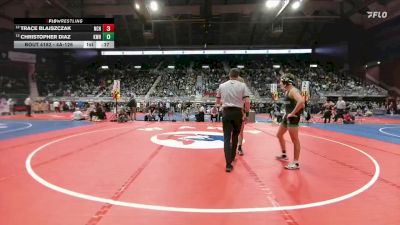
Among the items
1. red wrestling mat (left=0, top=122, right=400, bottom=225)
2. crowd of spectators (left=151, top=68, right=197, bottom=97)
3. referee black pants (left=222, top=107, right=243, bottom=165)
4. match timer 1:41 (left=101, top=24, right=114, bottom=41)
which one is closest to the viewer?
red wrestling mat (left=0, top=122, right=400, bottom=225)

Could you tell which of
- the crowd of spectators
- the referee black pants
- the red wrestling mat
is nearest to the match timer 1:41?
the red wrestling mat

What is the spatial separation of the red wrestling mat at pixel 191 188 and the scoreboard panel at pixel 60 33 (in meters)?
7.78

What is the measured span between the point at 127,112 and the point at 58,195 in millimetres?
15063

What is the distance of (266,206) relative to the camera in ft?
11.4

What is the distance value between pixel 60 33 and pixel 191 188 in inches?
471

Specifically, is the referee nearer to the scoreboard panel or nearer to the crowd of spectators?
the scoreboard panel

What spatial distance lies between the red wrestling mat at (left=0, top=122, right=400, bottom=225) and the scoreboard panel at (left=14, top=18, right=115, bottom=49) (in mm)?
7783

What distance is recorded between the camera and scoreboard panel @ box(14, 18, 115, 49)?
13.4m

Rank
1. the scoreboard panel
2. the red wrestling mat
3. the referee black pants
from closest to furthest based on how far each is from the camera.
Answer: the red wrestling mat, the referee black pants, the scoreboard panel

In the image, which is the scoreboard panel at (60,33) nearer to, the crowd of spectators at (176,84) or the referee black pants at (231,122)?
the referee black pants at (231,122)

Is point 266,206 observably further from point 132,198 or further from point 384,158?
Result: point 384,158

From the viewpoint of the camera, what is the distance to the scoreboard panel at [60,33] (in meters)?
13.4

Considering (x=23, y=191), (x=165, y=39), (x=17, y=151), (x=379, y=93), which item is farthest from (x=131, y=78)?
(x=23, y=191)

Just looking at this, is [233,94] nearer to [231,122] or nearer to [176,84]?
[231,122]
